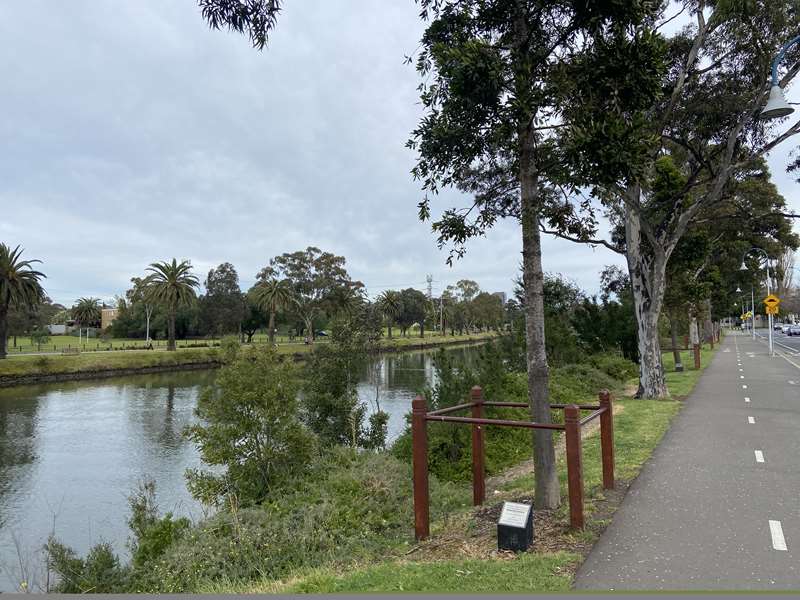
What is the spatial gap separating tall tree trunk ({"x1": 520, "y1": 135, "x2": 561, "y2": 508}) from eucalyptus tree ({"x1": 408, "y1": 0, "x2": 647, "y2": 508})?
0.04 feet

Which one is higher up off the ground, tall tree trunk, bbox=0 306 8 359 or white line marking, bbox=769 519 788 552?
tall tree trunk, bbox=0 306 8 359

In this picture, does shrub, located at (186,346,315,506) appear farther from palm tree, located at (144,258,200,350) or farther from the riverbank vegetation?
palm tree, located at (144,258,200,350)

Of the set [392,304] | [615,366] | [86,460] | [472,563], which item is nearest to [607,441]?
[472,563]

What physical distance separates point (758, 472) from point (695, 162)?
1309 centimetres

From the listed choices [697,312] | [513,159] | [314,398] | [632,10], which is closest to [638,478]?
[513,159]

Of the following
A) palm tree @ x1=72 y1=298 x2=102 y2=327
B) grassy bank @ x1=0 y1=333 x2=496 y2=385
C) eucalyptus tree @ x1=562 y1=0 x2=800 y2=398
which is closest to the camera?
eucalyptus tree @ x1=562 y1=0 x2=800 y2=398

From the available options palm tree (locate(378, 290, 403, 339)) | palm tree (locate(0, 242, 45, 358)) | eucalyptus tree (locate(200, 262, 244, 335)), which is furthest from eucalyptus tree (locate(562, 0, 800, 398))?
palm tree (locate(378, 290, 403, 339))

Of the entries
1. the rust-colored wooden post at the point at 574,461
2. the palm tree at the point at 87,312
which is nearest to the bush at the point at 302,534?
the rust-colored wooden post at the point at 574,461

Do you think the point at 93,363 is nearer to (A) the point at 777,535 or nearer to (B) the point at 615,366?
(B) the point at 615,366

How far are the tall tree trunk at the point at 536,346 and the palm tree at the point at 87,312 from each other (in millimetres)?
120185

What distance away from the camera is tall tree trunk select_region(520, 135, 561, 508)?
19.8ft

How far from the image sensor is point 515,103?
216 inches

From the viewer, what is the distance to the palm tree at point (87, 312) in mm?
109875

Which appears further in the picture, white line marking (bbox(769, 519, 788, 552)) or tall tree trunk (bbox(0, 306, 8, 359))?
tall tree trunk (bbox(0, 306, 8, 359))
